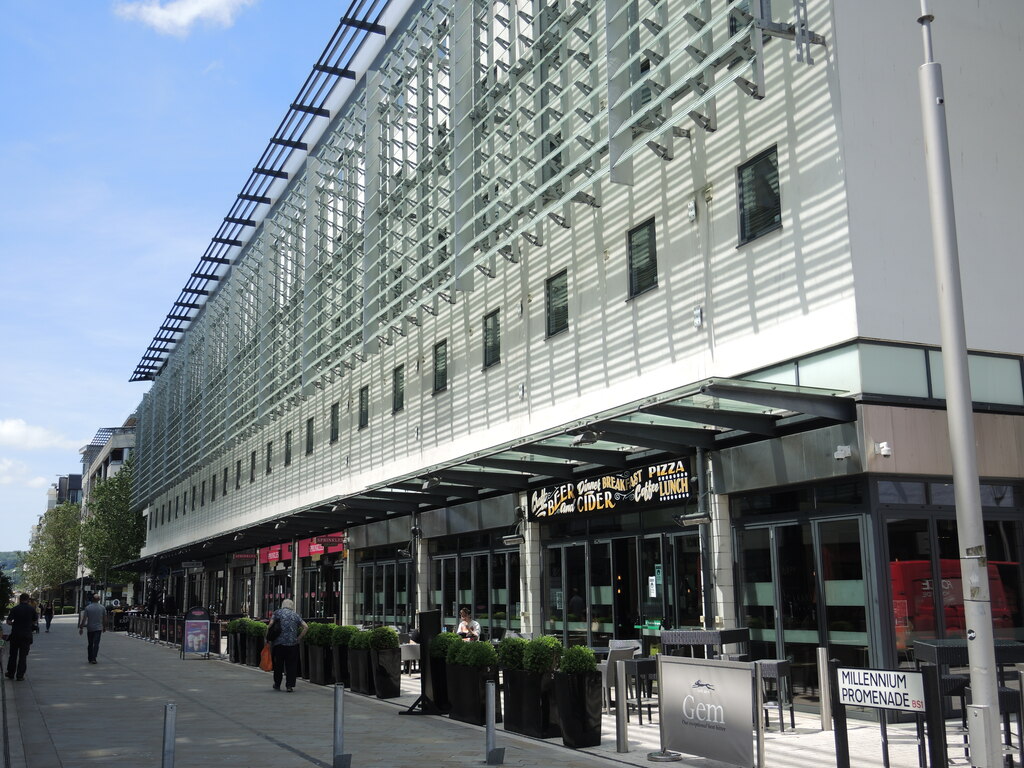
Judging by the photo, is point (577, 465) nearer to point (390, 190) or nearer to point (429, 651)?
point (429, 651)

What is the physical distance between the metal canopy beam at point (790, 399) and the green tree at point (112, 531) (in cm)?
7294

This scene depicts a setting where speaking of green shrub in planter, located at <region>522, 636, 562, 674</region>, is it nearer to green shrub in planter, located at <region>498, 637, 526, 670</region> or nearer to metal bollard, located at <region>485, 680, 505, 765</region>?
green shrub in planter, located at <region>498, 637, 526, 670</region>

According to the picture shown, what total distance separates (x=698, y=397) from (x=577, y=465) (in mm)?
6413

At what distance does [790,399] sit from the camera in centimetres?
1307

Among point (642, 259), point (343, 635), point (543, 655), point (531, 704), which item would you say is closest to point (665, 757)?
point (543, 655)

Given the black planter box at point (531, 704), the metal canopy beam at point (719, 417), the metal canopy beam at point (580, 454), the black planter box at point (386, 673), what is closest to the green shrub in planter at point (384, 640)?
the black planter box at point (386, 673)

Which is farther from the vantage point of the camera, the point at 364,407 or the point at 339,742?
the point at 364,407

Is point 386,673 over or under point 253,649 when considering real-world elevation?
over

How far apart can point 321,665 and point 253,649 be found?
6515 mm

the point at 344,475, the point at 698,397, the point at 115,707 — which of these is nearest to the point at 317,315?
the point at 344,475

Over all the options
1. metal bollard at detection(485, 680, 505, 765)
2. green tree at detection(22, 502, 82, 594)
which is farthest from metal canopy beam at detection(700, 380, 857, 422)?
green tree at detection(22, 502, 82, 594)

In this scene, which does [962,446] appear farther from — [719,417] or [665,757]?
[719,417]

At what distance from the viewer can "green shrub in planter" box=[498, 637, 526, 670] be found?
12.4 m

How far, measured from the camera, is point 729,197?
15.9 meters
